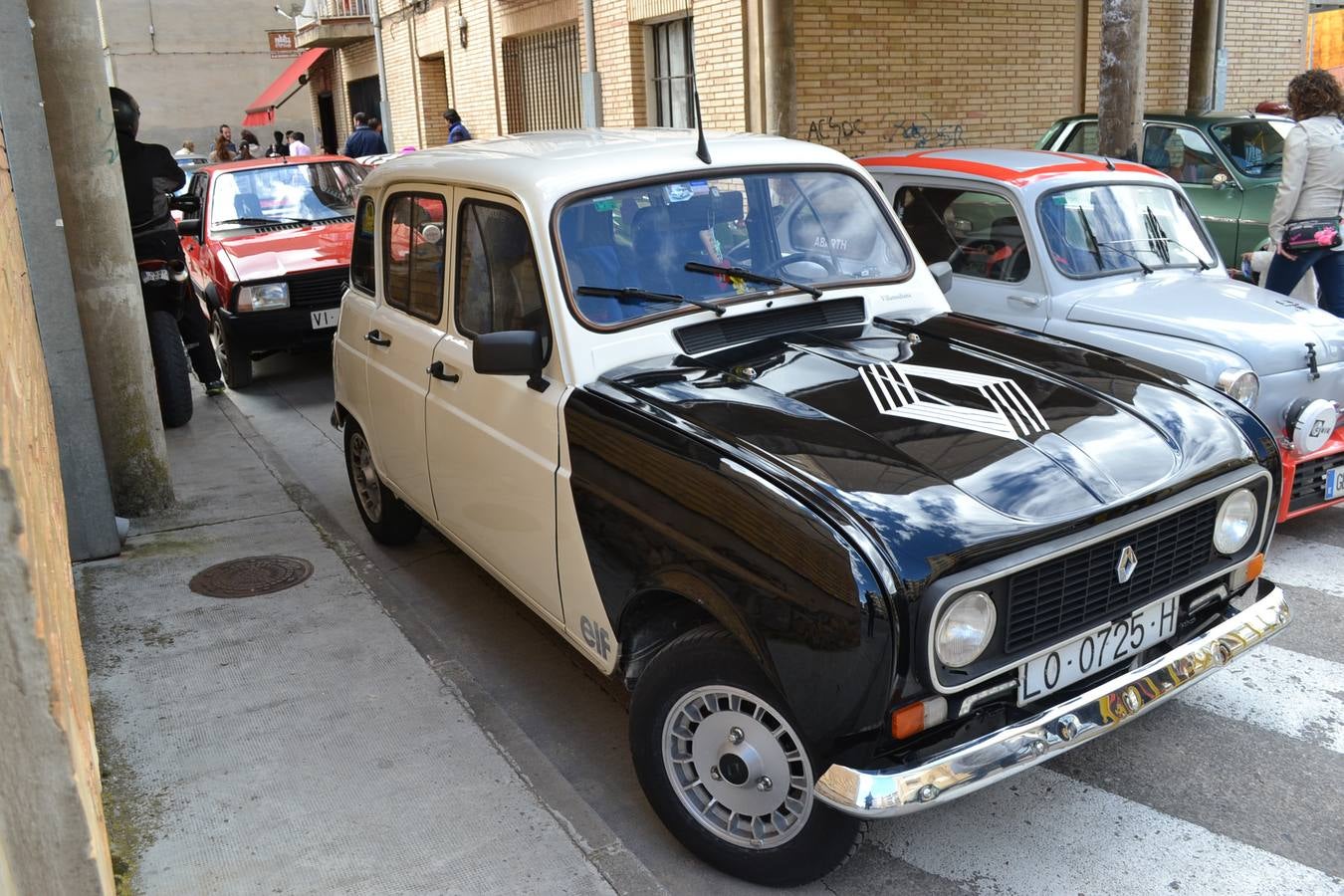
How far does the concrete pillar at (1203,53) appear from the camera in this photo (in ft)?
52.5

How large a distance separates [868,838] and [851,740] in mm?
835

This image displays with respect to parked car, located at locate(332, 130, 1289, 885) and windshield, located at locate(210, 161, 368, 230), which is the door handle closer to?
parked car, located at locate(332, 130, 1289, 885)

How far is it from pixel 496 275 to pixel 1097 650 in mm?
2356

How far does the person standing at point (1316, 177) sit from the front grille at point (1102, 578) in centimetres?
473

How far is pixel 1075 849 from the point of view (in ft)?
10.7

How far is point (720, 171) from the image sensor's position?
414cm

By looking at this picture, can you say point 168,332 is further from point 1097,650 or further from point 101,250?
point 1097,650

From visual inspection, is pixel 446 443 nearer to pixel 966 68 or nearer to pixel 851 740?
pixel 851 740

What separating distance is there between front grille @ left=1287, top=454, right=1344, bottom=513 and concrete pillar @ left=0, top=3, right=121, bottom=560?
5.61 m

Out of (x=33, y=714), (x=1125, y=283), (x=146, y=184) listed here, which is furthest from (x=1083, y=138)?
(x=33, y=714)

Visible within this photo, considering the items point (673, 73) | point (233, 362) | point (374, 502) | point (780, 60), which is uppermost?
point (673, 73)

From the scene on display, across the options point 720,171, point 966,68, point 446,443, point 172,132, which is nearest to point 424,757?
point 446,443

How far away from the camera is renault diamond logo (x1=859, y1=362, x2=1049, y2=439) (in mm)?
3209

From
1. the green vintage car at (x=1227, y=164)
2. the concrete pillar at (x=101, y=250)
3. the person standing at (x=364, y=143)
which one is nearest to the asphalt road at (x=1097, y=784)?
the concrete pillar at (x=101, y=250)
